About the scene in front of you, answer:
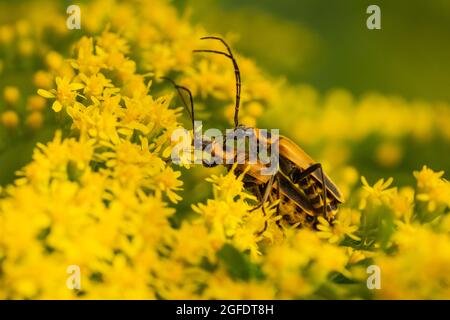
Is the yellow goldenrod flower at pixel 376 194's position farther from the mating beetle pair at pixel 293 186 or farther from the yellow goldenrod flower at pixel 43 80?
the yellow goldenrod flower at pixel 43 80

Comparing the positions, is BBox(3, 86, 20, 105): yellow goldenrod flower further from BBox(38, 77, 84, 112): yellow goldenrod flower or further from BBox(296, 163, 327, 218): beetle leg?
BBox(296, 163, 327, 218): beetle leg

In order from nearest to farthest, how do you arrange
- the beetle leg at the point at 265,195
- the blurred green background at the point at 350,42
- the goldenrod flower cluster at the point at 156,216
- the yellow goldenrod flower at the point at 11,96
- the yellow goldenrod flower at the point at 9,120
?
the goldenrod flower cluster at the point at 156,216, the beetle leg at the point at 265,195, the yellow goldenrod flower at the point at 9,120, the yellow goldenrod flower at the point at 11,96, the blurred green background at the point at 350,42

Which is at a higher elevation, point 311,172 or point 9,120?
point 9,120

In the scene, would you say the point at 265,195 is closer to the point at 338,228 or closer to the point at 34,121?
the point at 338,228

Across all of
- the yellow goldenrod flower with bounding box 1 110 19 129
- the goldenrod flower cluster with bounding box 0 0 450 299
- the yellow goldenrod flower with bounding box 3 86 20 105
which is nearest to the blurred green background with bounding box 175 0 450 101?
the goldenrod flower cluster with bounding box 0 0 450 299

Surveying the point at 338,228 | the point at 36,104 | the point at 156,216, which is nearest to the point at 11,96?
the point at 36,104

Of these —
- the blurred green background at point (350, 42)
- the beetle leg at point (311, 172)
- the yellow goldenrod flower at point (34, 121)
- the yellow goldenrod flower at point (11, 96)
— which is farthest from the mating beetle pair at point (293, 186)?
the blurred green background at point (350, 42)

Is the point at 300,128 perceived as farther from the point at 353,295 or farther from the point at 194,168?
the point at 353,295
